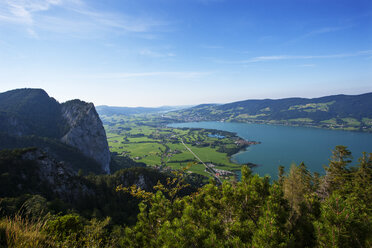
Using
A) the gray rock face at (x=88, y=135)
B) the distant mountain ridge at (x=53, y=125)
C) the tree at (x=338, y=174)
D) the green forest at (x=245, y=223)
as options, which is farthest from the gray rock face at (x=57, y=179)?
the tree at (x=338, y=174)

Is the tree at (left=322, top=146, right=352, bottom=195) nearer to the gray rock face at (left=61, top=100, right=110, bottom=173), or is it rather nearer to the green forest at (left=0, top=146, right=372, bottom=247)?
the green forest at (left=0, top=146, right=372, bottom=247)

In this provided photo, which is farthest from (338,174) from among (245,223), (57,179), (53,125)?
(53,125)

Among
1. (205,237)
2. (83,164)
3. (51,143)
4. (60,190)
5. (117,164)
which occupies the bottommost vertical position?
(117,164)

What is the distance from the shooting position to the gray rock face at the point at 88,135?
4380 inches

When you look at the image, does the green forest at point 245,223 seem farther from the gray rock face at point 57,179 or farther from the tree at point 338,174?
the gray rock face at point 57,179

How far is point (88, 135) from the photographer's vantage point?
384ft

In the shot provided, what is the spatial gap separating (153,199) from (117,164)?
429 ft

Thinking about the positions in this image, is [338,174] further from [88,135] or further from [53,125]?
[53,125]

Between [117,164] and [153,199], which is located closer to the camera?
[153,199]

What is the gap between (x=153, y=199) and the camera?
35.9 ft

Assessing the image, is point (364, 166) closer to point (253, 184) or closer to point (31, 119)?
point (253, 184)

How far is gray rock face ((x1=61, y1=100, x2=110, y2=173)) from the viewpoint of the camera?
11125 cm

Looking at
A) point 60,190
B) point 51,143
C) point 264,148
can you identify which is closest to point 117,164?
point 51,143

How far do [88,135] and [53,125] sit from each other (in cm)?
3752
